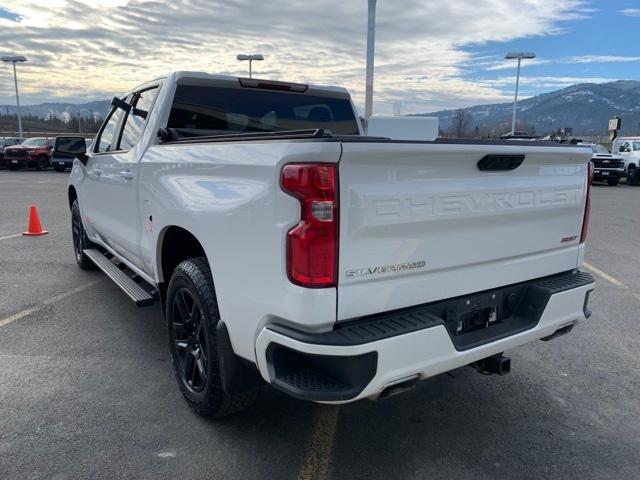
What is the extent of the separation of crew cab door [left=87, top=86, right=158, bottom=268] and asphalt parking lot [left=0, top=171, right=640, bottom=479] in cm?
85

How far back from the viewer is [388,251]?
2.38 meters

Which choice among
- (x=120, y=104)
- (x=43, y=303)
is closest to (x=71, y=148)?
(x=120, y=104)

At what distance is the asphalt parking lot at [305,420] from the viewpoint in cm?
277

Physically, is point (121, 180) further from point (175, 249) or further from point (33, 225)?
point (33, 225)

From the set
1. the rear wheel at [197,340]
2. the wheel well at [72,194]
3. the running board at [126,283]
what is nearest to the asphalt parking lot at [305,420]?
the rear wheel at [197,340]

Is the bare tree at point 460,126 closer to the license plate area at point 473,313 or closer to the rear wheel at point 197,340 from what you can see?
the license plate area at point 473,313

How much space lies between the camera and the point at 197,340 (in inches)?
125

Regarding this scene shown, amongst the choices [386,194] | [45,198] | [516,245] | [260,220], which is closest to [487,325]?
[516,245]

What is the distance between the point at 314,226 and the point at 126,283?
274cm

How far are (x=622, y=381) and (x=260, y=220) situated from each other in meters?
3.00

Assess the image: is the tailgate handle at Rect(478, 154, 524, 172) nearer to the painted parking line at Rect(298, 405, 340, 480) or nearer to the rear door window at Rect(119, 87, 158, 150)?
the painted parking line at Rect(298, 405, 340, 480)

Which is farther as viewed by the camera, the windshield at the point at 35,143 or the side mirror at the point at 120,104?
the windshield at the point at 35,143

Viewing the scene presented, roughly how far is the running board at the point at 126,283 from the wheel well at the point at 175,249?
273 mm

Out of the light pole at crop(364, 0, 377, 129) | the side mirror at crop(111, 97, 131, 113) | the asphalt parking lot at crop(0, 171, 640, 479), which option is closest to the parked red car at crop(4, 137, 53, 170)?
the light pole at crop(364, 0, 377, 129)
